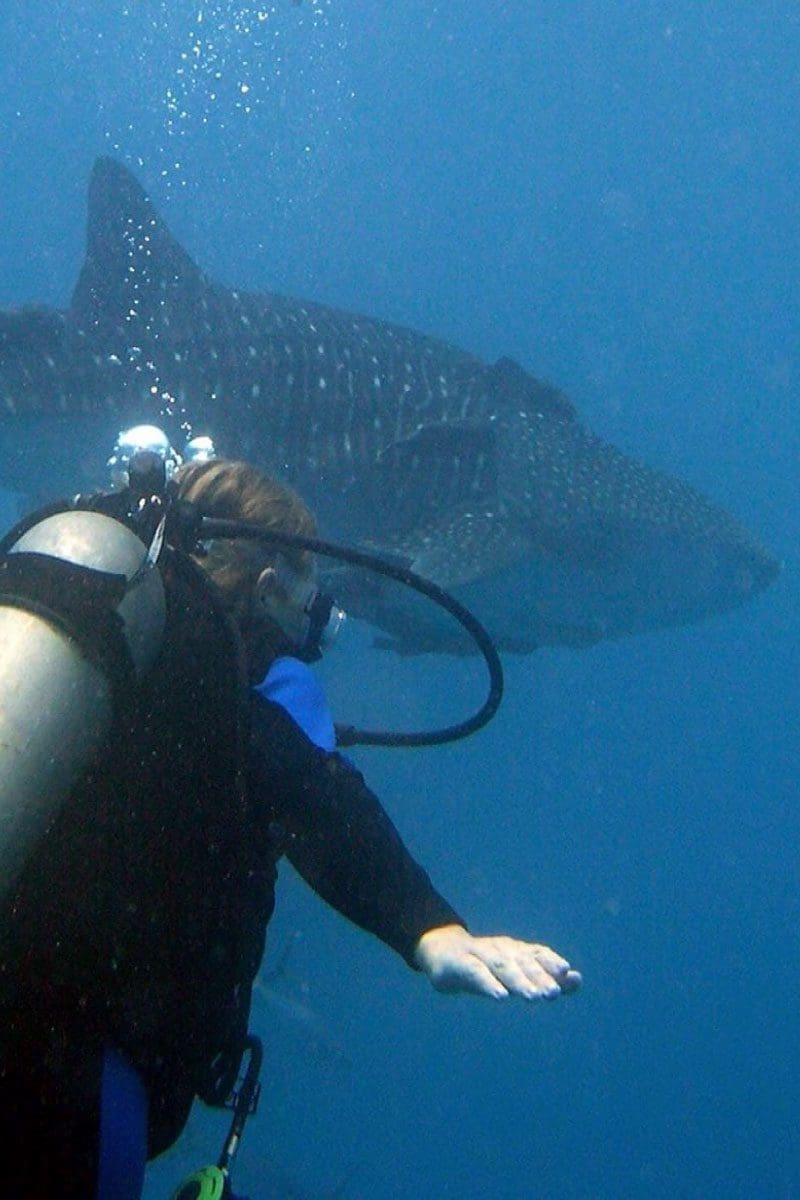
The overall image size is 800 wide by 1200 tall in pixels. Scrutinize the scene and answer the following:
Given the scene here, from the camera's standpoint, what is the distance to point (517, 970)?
2.21 meters

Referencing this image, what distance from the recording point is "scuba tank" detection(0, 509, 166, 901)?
6.33ft

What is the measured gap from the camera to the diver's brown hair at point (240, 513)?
2775 millimetres

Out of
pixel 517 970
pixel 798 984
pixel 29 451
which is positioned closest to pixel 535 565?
pixel 29 451

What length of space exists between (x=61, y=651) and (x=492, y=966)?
3.67ft

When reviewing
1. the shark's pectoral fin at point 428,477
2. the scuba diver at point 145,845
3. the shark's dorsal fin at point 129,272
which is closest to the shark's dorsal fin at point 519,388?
the shark's pectoral fin at point 428,477

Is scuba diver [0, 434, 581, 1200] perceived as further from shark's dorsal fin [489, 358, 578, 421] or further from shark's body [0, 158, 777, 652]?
shark's dorsal fin [489, 358, 578, 421]

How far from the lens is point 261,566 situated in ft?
9.20

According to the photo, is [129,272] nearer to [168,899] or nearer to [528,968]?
[168,899]

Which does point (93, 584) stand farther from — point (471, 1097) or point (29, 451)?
point (471, 1097)

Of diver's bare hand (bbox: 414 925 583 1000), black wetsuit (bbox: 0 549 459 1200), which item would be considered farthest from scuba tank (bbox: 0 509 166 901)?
diver's bare hand (bbox: 414 925 583 1000)

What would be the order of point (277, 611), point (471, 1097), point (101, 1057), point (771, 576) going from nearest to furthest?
point (101, 1057) → point (277, 611) → point (771, 576) → point (471, 1097)

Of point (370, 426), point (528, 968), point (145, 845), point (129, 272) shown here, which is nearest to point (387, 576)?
point (145, 845)

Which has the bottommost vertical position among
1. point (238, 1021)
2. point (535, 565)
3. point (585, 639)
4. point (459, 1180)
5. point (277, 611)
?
point (459, 1180)

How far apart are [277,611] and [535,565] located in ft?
22.0
